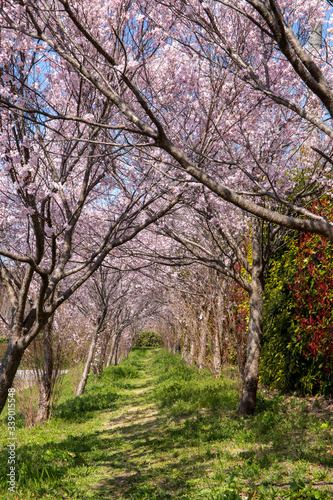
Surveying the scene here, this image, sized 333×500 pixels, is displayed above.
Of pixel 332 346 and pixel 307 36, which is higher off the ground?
pixel 307 36

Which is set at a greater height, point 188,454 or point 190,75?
point 190,75

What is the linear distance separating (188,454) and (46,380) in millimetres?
4531

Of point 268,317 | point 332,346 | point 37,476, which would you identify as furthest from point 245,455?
point 268,317

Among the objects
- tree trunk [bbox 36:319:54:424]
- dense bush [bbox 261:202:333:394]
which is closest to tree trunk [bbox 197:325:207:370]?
dense bush [bbox 261:202:333:394]

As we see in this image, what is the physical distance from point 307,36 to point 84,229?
6035 mm

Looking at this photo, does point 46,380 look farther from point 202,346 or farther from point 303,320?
point 202,346

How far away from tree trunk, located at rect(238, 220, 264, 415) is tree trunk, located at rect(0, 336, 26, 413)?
402 cm

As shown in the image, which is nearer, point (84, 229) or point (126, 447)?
point (126, 447)

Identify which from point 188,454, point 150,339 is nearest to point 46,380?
point 188,454

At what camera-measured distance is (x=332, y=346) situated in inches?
235

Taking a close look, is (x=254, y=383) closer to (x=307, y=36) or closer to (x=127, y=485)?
(x=127, y=485)

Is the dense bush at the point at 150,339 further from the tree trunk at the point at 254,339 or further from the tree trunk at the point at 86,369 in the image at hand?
the tree trunk at the point at 254,339

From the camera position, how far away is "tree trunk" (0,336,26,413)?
425 cm

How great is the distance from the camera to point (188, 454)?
5.47 meters
